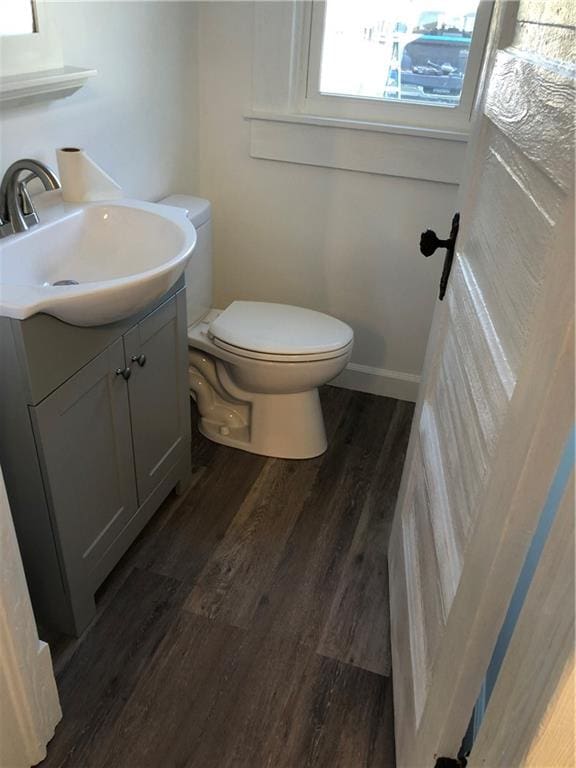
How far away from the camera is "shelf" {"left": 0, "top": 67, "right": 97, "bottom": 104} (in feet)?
Answer: 4.33

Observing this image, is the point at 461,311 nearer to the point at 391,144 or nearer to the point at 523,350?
the point at 523,350

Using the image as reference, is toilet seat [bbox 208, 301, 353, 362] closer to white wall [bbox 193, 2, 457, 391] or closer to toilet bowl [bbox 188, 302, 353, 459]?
toilet bowl [bbox 188, 302, 353, 459]

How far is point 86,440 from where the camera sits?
54.1 inches

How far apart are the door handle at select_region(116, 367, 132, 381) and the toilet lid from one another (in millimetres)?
520

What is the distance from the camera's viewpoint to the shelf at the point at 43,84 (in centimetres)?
132

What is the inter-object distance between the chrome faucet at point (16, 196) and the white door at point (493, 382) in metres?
0.89

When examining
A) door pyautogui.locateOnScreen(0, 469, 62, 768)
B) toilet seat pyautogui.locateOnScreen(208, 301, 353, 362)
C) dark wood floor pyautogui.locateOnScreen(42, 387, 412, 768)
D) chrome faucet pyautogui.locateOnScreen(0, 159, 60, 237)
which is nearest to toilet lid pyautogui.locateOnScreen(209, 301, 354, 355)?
toilet seat pyautogui.locateOnScreen(208, 301, 353, 362)

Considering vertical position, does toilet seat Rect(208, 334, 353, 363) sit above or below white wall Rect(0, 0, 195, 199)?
below

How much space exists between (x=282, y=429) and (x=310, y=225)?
76 cm

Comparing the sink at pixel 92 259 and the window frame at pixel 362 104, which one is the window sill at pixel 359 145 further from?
the sink at pixel 92 259

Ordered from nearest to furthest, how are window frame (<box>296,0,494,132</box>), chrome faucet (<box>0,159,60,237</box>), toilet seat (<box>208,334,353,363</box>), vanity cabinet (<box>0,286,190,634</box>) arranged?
vanity cabinet (<box>0,286,190,634</box>), chrome faucet (<box>0,159,60,237</box>), toilet seat (<box>208,334,353,363</box>), window frame (<box>296,0,494,132</box>)

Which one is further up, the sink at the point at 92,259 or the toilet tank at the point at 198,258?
the sink at the point at 92,259

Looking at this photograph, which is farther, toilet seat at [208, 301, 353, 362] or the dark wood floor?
toilet seat at [208, 301, 353, 362]

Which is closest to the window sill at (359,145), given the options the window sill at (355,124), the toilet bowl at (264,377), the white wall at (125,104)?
the window sill at (355,124)
